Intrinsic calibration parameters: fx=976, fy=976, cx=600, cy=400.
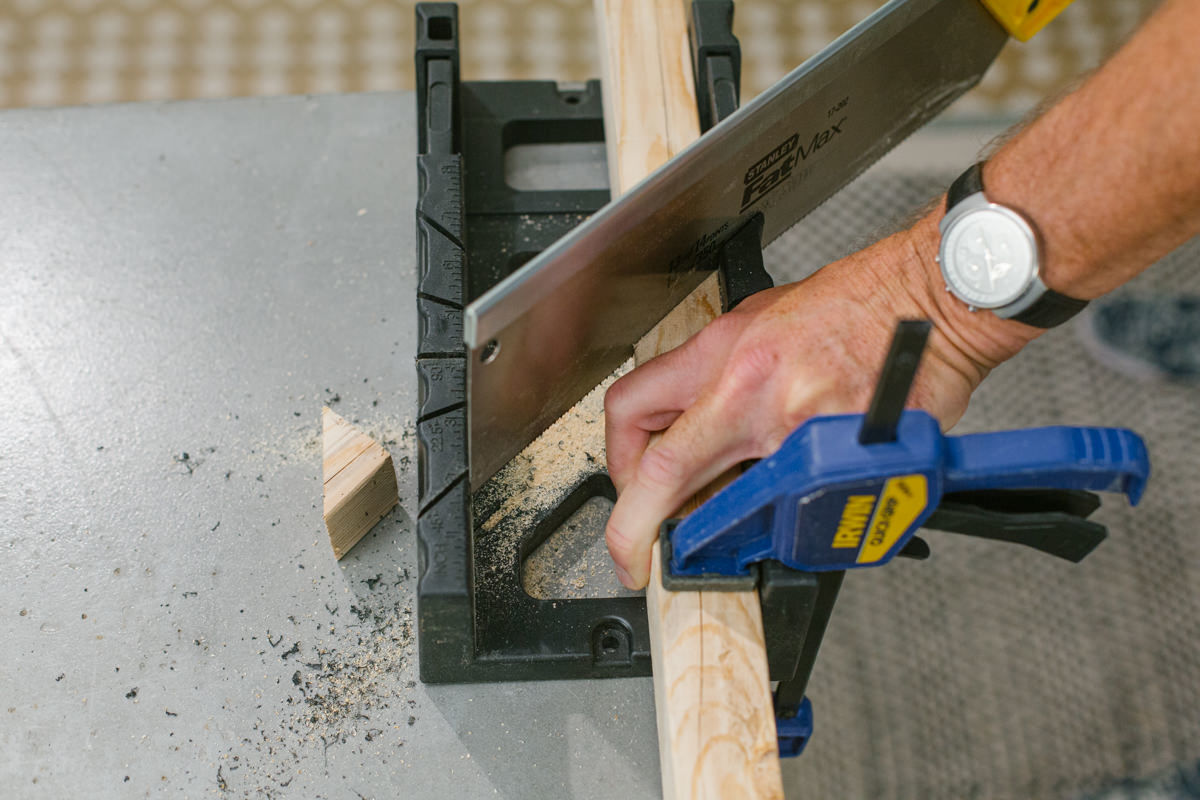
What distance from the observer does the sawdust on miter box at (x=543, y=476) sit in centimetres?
113

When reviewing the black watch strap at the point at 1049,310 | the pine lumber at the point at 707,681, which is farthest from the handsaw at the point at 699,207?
the black watch strap at the point at 1049,310

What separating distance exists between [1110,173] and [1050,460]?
298mm

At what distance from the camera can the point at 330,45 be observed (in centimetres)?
284

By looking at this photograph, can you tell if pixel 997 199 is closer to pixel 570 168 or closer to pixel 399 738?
pixel 570 168

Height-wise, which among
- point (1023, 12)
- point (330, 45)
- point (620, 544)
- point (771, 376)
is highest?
point (330, 45)

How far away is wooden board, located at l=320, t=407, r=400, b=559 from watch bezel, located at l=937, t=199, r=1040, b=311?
654 millimetres

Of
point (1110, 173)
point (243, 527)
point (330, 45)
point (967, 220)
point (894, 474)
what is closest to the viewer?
point (894, 474)

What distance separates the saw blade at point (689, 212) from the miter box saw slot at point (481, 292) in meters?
0.06

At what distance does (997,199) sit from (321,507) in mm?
847

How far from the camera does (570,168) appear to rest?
151cm

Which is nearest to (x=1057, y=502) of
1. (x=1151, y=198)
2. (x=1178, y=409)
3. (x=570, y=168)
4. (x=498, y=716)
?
(x=1151, y=198)

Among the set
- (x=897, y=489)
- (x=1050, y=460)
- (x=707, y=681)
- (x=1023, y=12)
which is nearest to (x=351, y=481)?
(x=707, y=681)

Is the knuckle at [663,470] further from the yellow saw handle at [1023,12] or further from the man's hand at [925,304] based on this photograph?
the yellow saw handle at [1023,12]

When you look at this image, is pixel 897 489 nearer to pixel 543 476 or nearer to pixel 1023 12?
pixel 543 476
